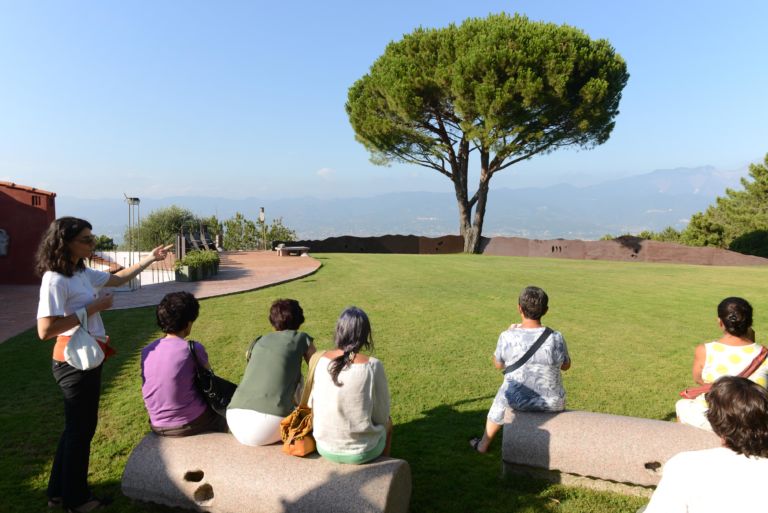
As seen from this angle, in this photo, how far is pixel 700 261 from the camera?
87.3 feet

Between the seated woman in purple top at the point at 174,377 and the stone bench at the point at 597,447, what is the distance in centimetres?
238

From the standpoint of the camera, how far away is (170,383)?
367 centimetres

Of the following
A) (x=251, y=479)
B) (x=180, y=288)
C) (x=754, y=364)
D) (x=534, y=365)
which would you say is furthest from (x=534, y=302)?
(x=180, y=288)

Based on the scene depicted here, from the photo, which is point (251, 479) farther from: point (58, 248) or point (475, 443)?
point (475, 443)

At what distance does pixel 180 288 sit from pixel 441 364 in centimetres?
962

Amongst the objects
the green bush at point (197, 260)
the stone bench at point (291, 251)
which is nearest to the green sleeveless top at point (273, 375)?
the green bush at point (197, 260)

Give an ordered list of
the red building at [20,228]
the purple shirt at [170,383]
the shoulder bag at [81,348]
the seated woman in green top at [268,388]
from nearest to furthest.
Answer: the shoulder bag at [81,348] → the seated woman in green top at [268,388] → the purple shirt at [170,383] → the red building at [20,228]

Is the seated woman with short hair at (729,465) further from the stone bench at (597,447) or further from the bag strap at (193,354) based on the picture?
the bag strap at (193,354)

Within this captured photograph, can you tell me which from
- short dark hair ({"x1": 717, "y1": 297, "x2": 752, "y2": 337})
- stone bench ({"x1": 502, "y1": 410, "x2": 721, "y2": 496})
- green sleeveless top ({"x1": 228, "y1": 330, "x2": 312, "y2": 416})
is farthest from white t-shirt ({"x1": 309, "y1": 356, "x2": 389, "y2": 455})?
short dark hair ({"x1": 717, "y1": 297, "x2": 752, "y2": 337})

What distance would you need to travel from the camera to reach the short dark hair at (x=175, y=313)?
146 inches

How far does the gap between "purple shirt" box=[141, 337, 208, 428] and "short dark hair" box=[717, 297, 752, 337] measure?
394cm

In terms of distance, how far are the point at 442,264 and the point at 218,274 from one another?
30.3 ft

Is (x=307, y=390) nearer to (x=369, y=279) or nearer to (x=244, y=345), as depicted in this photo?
(x=244, y=345)

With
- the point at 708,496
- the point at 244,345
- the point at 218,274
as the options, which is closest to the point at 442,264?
the point at 218,274
